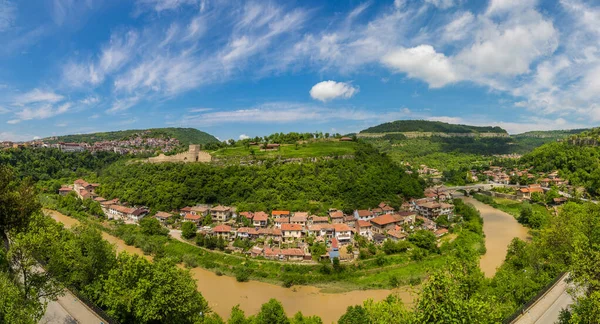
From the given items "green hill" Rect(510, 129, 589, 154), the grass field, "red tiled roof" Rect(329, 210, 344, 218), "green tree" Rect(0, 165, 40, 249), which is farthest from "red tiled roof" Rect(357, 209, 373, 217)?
"green hill" Rect(510, 129, 589, 154)

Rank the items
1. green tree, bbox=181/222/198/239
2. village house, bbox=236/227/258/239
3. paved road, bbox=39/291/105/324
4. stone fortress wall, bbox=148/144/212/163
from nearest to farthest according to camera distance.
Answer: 1. paved road, bbox=39/291/105/324
2. village house, bbox=236/227/258/239
3. green tree, bbox=181/222/198/239
4. stone fortress wall, bbox=148/144/212/163

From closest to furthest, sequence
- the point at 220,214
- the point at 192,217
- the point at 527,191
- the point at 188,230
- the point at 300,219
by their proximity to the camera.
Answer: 1. the point at 188,230
2. the point at 300,219
3. the point at 192,217
4. the point at 220,214
5. the point at 527,191

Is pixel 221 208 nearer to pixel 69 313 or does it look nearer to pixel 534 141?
pixel 69 313

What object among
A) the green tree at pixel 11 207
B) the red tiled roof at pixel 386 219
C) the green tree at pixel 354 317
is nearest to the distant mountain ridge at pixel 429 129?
the red tiled roof at pixel 386 219

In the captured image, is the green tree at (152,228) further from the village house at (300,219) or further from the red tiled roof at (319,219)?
the red tiled roof at (319,219)

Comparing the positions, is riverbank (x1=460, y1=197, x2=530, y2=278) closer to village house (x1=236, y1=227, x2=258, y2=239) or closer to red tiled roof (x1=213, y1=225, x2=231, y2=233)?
village house (x1=236, y1=227, x2=258, y2=239)

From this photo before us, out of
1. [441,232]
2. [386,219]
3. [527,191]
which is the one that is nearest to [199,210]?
[386,219]

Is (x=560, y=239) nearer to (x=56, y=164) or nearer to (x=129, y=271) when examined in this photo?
(x=129, y=271)
